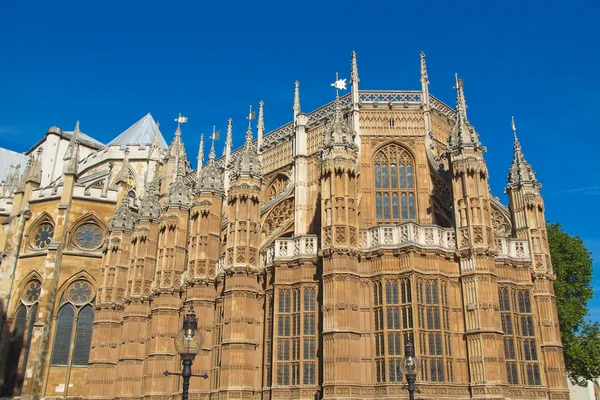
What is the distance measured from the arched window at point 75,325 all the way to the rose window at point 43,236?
438 cm

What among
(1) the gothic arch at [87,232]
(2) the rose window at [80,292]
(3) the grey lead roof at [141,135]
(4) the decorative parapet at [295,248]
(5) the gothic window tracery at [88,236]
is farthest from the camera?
(3) the grey lead roof at [141,135]

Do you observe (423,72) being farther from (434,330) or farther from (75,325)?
(75,325)

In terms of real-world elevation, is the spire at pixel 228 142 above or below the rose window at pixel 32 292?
above

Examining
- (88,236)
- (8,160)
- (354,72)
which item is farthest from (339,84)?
(8,160)

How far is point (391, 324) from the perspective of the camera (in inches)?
926

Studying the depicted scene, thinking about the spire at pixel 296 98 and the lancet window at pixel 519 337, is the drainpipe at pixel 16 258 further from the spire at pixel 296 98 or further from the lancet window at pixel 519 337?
the lancet window at pixel 519 337

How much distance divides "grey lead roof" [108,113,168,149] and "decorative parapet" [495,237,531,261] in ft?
126

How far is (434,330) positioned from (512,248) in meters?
6.05

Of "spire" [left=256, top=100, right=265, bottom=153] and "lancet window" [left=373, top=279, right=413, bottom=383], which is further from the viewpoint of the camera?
"spire" [left=256, top=100, right=265, bottom=153]

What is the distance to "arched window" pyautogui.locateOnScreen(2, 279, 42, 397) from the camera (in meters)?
40.8

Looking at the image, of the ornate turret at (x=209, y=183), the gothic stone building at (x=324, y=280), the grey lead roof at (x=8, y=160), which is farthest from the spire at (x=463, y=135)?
the grey lead roof at (x=8, y=160)

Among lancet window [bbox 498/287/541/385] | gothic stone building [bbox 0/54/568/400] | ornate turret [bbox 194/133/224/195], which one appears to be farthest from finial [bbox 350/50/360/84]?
lancet window [bbox 498/287/541/385]

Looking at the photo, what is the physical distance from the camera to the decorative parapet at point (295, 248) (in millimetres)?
25875

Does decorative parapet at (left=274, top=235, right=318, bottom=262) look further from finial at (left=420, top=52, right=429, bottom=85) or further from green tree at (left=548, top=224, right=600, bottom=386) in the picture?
green tree at (left=548, top=224, right=600, bottom=386)
